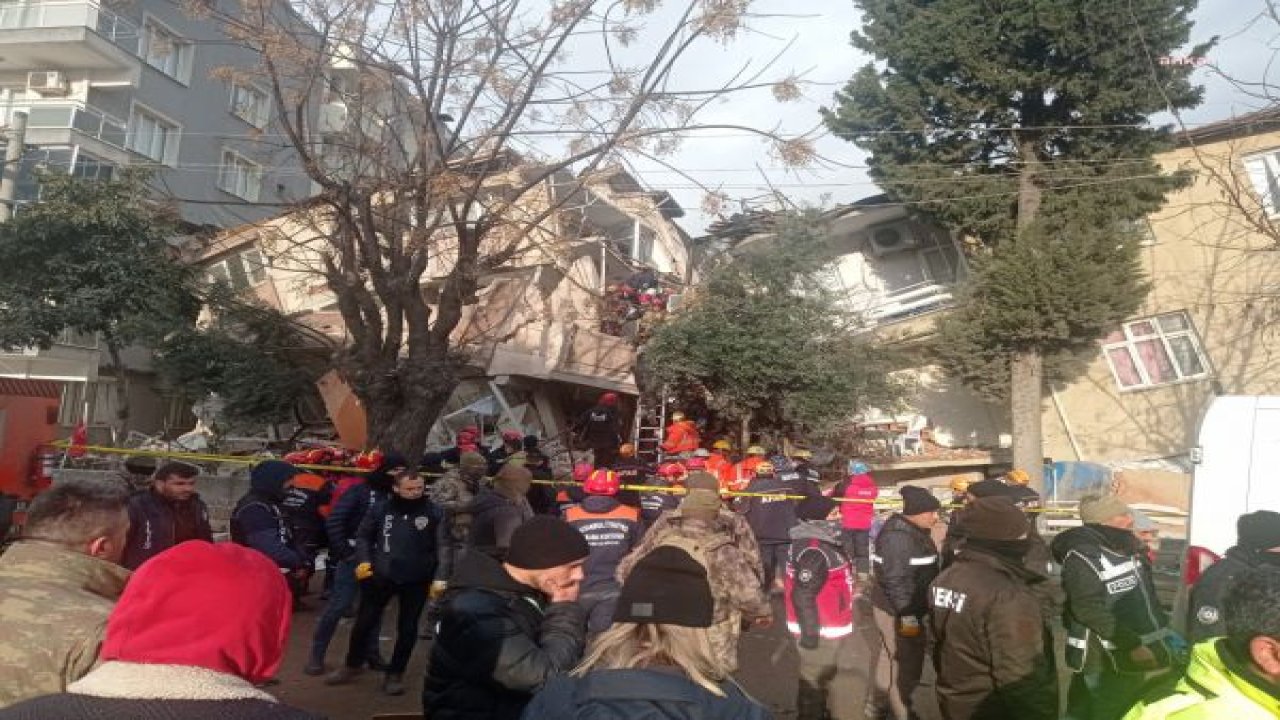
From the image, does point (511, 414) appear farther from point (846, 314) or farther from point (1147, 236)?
point (1147, 236)

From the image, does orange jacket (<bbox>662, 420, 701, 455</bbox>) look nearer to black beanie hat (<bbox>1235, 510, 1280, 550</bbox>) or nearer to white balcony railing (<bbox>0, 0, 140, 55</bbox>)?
black beanie hat (<bbox>1235, 510, 1280, 550</bbox>)

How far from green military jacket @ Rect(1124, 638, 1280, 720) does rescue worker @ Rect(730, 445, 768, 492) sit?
8618 mm

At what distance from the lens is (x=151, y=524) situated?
589 centimetres

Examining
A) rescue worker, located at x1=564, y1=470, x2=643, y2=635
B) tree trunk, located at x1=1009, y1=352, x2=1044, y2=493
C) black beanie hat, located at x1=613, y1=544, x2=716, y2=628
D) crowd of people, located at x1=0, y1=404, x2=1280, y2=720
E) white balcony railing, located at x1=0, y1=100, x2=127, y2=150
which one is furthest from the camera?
white balcony railing, located at x1=0, y1=100, x2=127, y2=150

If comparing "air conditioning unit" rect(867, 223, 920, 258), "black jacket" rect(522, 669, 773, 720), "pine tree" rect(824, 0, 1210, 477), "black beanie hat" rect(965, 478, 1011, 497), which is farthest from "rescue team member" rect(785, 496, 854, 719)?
"air conditioning unit" rect(867, 223, 920, 258)

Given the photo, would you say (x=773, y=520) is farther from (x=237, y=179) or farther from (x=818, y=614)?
(x=237, y=179)

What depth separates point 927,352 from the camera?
782 inches

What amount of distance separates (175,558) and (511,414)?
18265 mm

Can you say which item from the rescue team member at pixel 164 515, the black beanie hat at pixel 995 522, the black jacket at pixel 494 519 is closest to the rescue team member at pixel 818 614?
the black beanie hat at pixel 995 522

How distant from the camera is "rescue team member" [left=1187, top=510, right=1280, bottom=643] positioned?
189 inches

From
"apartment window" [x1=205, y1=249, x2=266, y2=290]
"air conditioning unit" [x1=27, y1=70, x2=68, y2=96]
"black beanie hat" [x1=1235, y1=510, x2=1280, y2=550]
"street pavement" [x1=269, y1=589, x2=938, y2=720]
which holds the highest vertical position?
"air conditioning unit" [x1=27, y1=70, x2=68, y2=96]

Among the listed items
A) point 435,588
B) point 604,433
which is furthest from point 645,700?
point 604,433

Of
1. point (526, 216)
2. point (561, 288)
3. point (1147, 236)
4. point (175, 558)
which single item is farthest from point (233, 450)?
point (1147, 236)

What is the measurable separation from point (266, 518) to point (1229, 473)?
7.52 metres
